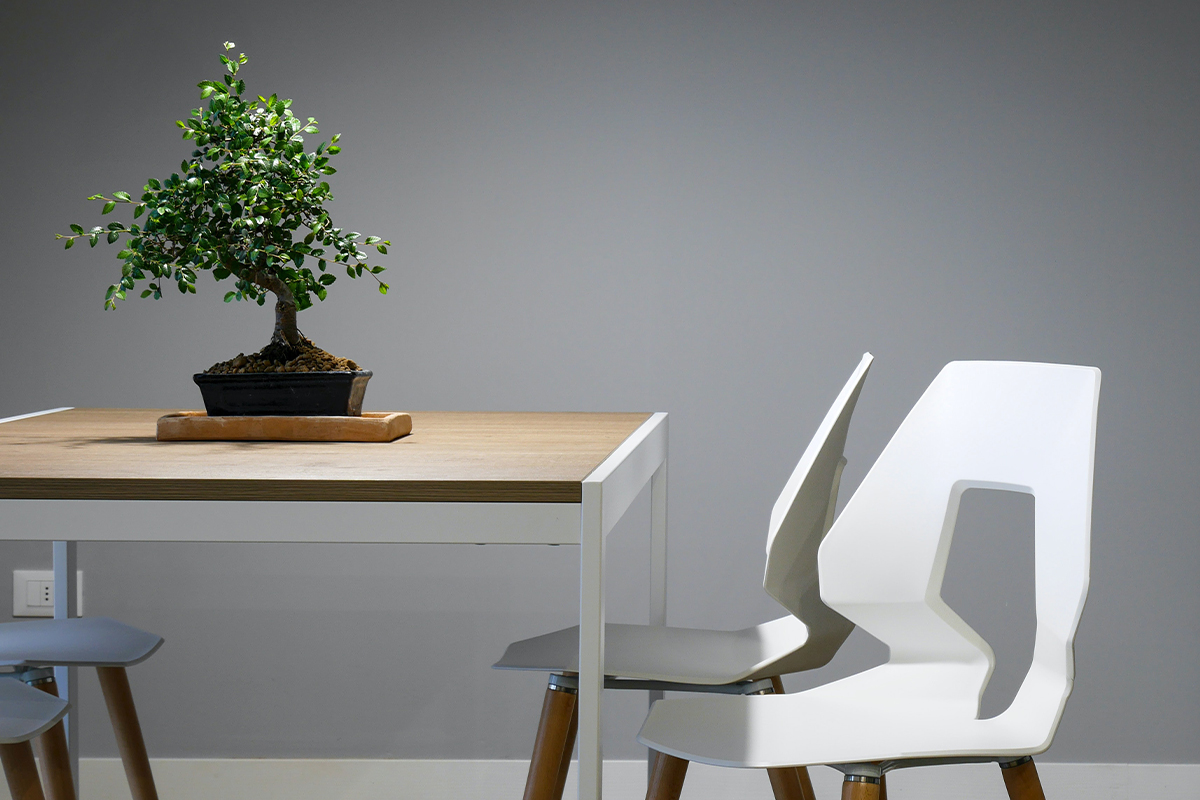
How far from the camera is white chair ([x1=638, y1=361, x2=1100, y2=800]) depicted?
1009 mm

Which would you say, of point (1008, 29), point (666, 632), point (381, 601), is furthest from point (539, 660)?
point (1008, 29)

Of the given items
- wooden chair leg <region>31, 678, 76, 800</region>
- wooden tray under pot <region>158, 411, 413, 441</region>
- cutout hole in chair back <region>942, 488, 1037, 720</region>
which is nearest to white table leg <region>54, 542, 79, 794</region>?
wooden chair leg <region>31, 678, 76, 800</region>

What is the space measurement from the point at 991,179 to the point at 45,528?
2.00m

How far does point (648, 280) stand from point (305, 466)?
4.65 ft

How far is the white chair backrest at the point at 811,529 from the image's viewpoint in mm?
1222

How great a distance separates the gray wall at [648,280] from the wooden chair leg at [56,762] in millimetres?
1018

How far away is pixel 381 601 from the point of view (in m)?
2.40

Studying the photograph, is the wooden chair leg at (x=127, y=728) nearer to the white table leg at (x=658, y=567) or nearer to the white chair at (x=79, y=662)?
the white chair at (x=79, y=662)

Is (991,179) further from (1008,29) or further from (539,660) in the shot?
(539,660)

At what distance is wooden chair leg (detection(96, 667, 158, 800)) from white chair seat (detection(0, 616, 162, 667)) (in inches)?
2.0

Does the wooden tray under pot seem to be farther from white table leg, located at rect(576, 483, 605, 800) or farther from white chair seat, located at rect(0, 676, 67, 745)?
white table leg, located at rect(576, 483, 605, 800)

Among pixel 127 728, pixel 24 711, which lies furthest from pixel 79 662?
pixel 24 711

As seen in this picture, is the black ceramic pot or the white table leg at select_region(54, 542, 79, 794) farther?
the white table leg at select_region(54, 542, 79, 794)

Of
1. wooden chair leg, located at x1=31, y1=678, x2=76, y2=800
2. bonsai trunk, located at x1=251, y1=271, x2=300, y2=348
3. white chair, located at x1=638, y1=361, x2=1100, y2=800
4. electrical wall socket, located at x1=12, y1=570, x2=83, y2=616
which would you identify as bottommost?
electrical wall socket, located at x1=12, y1=570, x2=83, y2=616
